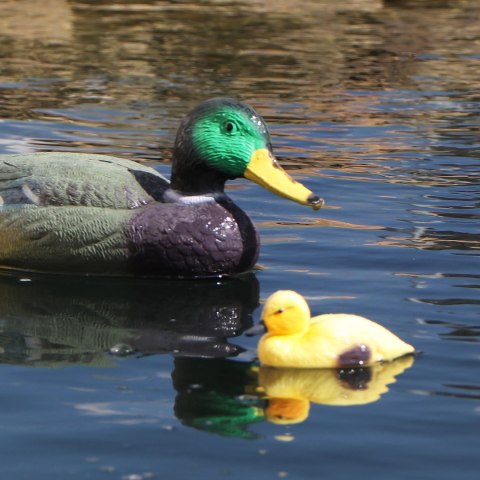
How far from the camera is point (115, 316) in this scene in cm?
715

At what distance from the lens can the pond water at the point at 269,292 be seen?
532 centimetres

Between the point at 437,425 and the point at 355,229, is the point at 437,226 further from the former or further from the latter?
the point at 437,425

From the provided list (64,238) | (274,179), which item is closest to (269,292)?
(274,179)

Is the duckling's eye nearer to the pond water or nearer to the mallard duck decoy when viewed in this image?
the mallard duck decoy

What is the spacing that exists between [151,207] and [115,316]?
0.79m

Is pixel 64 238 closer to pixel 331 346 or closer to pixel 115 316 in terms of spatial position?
pixel 115 316

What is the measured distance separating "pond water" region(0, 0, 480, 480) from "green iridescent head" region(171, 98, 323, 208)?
59 centimetres

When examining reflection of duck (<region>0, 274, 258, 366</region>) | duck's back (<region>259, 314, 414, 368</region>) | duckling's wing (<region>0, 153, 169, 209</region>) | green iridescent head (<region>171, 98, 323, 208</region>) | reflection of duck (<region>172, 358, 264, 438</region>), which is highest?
green iridescent head (<region>171, 98, 323, 208</region>)

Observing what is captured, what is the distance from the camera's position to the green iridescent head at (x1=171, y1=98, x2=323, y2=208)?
7.75 metres

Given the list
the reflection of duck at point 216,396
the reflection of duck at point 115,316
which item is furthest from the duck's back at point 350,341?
the reflection of duck at point 115,316

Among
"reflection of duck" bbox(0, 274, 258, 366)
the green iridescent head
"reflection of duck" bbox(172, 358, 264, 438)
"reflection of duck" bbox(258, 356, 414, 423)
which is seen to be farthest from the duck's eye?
"reflection of duck" bbox(258, 356, 414, 423)

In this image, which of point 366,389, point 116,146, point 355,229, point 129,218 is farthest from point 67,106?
point 366,389

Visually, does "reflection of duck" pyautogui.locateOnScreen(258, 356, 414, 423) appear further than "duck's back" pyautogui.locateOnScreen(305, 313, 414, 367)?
No

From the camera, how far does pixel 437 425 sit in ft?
18.2
